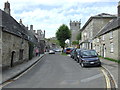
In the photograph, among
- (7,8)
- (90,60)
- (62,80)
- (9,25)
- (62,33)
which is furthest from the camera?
(62,33)

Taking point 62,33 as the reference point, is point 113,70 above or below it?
below

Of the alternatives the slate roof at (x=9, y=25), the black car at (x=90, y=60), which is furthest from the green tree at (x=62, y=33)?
the black car at (x=90, y=60)

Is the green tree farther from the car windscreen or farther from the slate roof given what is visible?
the car windscreen

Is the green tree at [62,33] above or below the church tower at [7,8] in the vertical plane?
below

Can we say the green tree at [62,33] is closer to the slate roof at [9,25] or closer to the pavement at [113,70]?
the slate roof at [9,25]

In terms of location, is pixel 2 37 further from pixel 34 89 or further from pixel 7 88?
pixel 34 89

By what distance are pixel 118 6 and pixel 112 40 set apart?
23.3 ft

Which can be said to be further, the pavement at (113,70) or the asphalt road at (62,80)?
the pavement at (113,70)

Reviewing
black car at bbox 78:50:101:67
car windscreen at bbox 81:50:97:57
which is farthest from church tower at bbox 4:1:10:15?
black car at bbox 78:50:101:67

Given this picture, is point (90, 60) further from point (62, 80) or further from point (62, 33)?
point (62, 33)

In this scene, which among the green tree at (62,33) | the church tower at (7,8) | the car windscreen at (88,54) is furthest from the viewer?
the green tree at (62,33)

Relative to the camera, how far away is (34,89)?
8266 mm

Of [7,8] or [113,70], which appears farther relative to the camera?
[7,8]

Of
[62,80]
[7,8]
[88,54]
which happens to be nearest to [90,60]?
[88,54]
